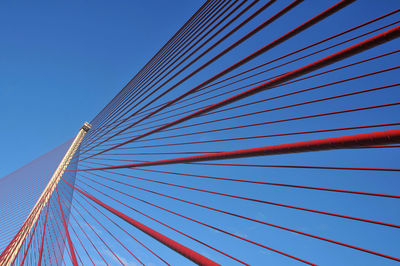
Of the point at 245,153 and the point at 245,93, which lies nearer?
the point at 245,153

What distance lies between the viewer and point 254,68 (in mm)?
2893

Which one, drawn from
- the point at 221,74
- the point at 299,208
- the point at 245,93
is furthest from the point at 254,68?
the point at 299,208

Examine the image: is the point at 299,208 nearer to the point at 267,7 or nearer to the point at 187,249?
the point at 187,249

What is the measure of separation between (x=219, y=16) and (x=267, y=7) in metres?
1.75

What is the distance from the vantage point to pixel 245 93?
1918mm

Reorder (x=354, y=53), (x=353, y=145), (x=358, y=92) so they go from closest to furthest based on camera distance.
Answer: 1. (x=353, y=145)
2. (x=354, y=53)
3. (x=358, y=92)

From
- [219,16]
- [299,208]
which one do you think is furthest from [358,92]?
[219,16]

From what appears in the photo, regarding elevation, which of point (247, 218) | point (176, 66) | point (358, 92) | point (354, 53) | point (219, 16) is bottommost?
point (247, 218)

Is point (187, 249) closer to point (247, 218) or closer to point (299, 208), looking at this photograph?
point (247, 218)

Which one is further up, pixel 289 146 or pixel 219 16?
pixel 219 16

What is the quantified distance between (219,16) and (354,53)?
3444 mm

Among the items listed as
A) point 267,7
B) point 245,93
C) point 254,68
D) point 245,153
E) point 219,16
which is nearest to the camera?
point 245,153

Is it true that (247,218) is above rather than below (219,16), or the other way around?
below

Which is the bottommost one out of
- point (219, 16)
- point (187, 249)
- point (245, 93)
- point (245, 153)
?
point (187, 249)
